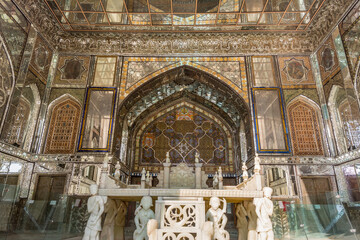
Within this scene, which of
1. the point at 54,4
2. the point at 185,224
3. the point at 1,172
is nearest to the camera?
the point at 185,224

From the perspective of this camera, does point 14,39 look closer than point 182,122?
Yes

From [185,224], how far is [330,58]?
26.9ft

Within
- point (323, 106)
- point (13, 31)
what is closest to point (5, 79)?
point (13, 31)

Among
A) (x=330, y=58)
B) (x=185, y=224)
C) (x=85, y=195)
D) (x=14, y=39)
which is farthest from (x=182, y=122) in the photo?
(x=185, y=224)

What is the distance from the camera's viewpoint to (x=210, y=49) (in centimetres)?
1055

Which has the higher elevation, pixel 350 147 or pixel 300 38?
pixel 300 38

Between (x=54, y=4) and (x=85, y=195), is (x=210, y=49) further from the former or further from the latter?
(x=85, y=195)

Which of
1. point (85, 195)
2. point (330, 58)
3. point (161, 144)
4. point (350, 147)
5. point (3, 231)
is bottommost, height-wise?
point (3, 231)

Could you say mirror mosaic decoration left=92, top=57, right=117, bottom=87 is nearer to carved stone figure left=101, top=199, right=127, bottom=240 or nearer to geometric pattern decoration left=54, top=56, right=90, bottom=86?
geometric pattern decoration left=54, top=56, right=90, bottom=86

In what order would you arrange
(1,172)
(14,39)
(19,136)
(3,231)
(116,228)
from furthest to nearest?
(19,136), (14,39), (1,172), (116,228), (3,231)

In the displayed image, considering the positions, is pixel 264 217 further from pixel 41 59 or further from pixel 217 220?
pixel 41 59

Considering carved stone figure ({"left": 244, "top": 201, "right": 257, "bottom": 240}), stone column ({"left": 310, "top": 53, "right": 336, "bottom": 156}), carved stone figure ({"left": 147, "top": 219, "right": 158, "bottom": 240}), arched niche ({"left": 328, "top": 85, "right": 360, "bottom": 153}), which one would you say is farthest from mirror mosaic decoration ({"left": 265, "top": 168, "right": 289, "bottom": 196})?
carved stone figure ({"left": 147, "top": 219, "right": 158, "bottom": 240})

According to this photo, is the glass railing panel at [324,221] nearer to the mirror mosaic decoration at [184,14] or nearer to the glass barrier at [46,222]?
the glass barrier at [46,222]

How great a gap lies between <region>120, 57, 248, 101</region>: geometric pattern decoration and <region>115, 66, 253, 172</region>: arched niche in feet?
0.64
